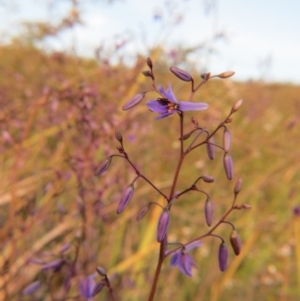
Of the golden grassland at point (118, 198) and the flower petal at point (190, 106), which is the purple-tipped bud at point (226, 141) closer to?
the flower petal at point (190, 106)

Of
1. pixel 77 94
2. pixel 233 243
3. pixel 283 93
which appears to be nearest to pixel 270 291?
pixel 77 94

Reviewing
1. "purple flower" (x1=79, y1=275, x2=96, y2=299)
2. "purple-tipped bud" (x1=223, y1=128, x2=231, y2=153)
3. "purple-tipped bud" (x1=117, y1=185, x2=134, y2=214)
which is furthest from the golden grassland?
"purple-tipped bud" (x1=223, y1=128, x2=231, y2=153)

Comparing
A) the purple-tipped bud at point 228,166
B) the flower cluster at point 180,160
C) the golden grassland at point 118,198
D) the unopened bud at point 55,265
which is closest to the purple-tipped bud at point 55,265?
the unopened bud at point 55,265

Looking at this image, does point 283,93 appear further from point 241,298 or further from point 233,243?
point 233,243

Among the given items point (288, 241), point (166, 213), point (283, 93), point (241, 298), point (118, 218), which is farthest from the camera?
point (283, 93)

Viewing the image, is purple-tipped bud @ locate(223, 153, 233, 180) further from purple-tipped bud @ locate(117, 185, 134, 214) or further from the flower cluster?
purple-tipped bud @ locate(117, 185, 134, 214)

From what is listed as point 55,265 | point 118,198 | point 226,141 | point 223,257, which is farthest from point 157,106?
point 118,198
